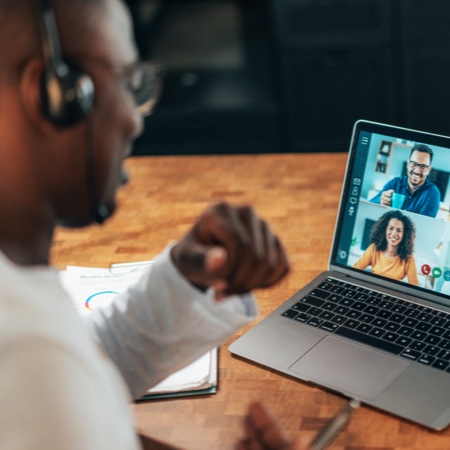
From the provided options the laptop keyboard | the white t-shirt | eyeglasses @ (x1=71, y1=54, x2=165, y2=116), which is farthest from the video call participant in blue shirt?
the white t-shirt

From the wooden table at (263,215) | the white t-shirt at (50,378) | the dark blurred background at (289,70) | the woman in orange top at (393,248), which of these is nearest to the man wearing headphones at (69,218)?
the white t-shirt at (50,378)

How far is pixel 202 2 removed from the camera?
11.0 feet

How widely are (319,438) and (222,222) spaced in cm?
27

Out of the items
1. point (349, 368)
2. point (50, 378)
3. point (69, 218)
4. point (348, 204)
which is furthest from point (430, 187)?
point (50, 378)

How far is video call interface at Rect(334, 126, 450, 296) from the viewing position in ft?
3.86

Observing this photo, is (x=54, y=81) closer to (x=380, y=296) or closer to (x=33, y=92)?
(x=33, y=92)

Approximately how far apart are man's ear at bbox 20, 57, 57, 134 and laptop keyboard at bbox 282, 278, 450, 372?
0.53m

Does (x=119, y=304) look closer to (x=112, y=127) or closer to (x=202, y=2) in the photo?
(x=112, y=127)

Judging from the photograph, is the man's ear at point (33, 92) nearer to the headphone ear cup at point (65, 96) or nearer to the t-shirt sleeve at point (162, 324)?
the headphone ear cup at point (65, 96)

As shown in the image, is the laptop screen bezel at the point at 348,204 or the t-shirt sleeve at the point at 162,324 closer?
the t-shirt sleeve at the point at 162,324

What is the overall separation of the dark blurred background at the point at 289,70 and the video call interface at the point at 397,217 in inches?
77.7

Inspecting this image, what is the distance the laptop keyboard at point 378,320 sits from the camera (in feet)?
3.59

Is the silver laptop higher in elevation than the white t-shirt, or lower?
lower

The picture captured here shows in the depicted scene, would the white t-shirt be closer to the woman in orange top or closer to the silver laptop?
the silver laptop
